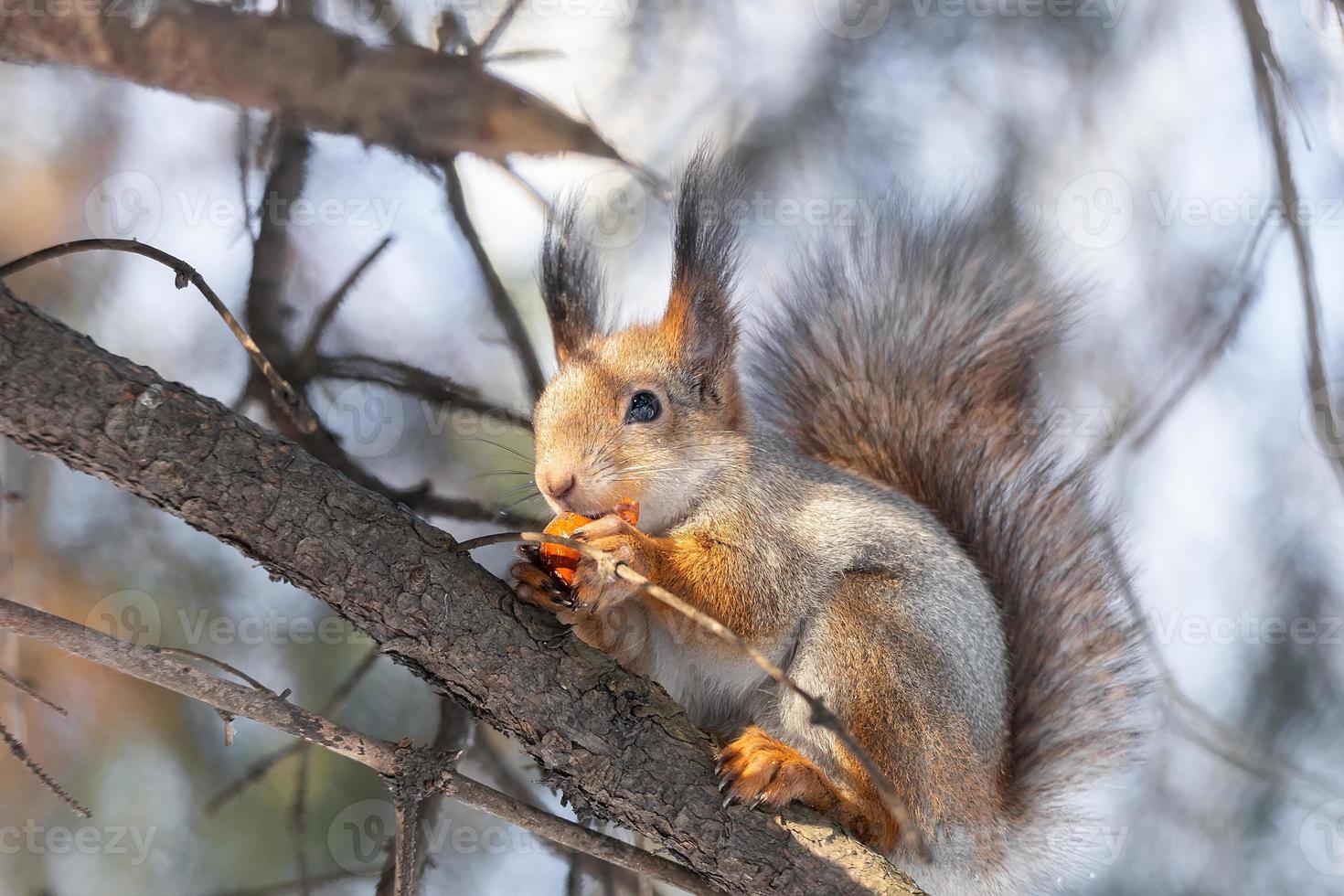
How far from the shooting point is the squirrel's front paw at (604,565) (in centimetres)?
148

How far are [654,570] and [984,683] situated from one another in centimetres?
67

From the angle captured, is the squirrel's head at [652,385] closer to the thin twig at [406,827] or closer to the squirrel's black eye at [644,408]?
the squirrel's black eye at [644,408]

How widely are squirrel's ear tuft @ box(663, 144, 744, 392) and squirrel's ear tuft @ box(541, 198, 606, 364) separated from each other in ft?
0.64

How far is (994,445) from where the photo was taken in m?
2.18

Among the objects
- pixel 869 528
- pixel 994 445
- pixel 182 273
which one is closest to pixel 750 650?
pixel 869 528

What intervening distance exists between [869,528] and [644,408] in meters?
0.49

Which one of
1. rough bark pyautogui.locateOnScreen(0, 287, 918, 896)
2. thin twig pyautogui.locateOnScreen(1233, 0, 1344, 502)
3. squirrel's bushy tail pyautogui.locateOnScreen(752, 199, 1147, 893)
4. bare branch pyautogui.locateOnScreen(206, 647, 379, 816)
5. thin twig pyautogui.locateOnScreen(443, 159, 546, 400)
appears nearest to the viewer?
rough bark pyautogui.locateOnScreen(0, 287, 918, 896)

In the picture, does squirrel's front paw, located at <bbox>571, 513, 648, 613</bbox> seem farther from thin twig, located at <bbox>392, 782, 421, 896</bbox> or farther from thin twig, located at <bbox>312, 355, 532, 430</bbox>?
thin twig, located at <bbox>312, 355, 532, 430</bbox>

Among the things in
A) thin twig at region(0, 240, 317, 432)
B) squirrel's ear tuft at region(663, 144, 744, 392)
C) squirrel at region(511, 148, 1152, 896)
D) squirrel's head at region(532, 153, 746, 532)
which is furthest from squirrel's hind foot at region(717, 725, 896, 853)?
thin twig at region(0, 240, 317, 432)

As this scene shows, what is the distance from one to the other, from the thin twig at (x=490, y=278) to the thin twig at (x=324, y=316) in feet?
0.69

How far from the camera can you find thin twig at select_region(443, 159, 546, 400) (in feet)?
8.20

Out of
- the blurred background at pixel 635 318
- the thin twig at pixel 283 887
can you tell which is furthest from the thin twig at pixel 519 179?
the thin twig at pixel 283 887

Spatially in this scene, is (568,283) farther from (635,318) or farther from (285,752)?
(285,752)

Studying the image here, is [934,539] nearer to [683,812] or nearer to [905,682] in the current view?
[905,682]
